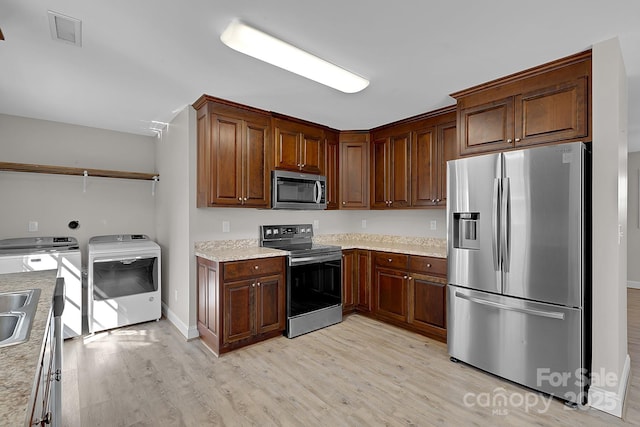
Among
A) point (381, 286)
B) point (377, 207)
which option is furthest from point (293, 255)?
point (377, 207)

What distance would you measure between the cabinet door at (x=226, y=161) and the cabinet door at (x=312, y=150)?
838mm

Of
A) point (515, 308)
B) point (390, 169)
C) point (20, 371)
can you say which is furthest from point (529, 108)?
point (20, 371)

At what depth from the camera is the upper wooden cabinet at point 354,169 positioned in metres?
4.30

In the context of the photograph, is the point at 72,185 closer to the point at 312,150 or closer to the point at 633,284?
the point at 312,150

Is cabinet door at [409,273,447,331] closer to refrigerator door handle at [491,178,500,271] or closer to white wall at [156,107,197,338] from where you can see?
refrigerator door handle at [491,178,500,271]

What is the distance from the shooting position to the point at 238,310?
9.92 ft

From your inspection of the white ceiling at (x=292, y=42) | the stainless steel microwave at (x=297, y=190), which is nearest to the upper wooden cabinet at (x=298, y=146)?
the stainless steel microwave at (x=297, y=190)

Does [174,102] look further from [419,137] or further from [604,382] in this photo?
[604,382]

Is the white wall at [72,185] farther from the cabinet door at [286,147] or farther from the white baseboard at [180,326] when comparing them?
the cabinet door at [286,147]

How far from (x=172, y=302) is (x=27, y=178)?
2.22 m

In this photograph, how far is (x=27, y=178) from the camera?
3.72m

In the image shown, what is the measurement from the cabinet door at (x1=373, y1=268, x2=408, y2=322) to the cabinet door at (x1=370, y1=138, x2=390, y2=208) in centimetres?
90

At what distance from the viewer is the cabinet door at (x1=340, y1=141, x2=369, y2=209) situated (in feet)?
14.1

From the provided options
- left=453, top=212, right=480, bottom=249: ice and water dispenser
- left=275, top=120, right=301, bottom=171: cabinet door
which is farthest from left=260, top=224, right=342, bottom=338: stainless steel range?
left=453, top=212, right=480, bottom=249: ice and water dispenser
